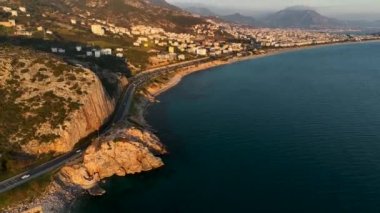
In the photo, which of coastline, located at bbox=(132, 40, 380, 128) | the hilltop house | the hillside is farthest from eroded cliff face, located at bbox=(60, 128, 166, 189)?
the hilltop house

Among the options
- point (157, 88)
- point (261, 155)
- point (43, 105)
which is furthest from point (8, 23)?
point (261, 155)

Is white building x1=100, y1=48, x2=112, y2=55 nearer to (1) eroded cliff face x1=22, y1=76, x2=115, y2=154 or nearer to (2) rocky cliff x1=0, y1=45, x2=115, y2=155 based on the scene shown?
(2) rocky cliff x1=0, y1=45, x2=115, y2=155

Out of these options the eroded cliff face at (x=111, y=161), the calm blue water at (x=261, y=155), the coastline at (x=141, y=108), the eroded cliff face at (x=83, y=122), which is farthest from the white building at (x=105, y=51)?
the eroded cliff face at (x=111, y=161)

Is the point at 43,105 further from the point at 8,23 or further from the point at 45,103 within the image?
the point at 8,23

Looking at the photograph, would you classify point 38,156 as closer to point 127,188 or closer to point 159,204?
point 127,188

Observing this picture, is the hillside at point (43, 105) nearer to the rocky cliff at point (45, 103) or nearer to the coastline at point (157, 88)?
the rocky cliff at point (45, 103)

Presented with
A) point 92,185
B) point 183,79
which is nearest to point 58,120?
point 92,185

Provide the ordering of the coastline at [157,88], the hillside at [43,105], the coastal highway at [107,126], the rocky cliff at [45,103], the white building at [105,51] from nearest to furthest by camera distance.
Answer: the coastal highway at [107,126]
the hillside at [43,105]
the rocky cliff at [45,103]
the coastline at [157,88]
the white building at [105,51]
